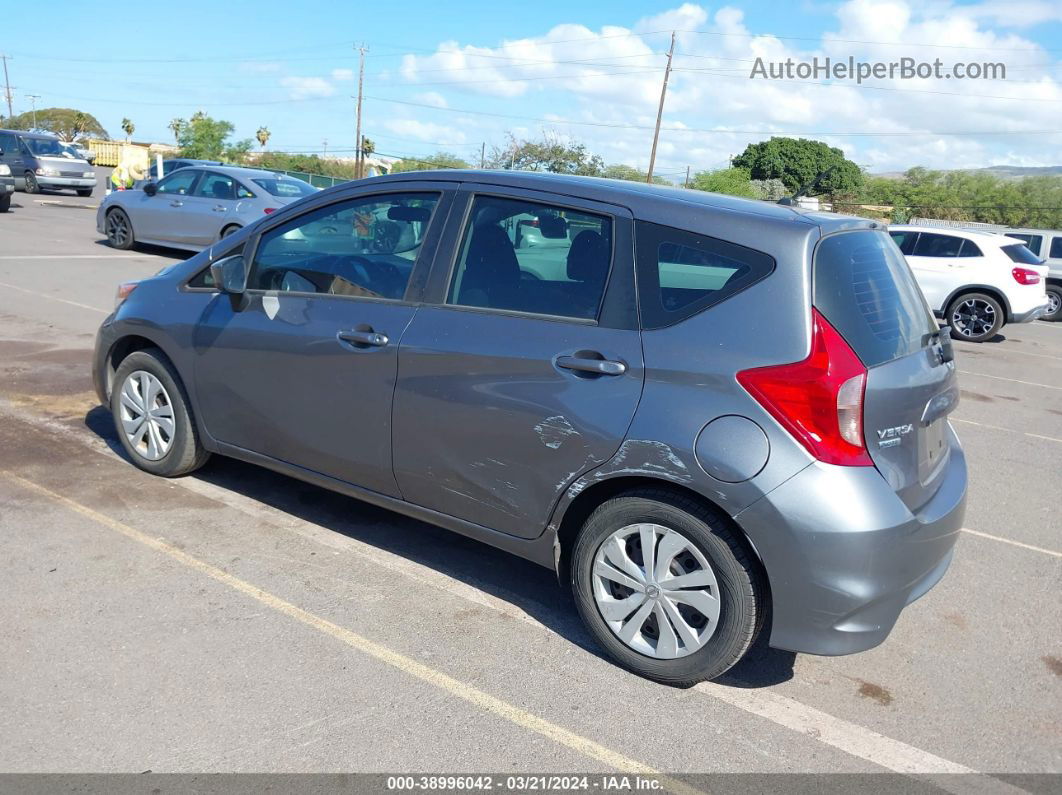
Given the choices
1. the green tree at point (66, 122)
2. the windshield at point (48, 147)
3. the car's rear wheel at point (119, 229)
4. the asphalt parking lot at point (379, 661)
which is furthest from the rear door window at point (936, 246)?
the green tree at point (66, 122)

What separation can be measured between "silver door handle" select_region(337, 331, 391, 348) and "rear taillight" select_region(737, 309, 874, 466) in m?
1.68

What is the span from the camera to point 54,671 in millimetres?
3414

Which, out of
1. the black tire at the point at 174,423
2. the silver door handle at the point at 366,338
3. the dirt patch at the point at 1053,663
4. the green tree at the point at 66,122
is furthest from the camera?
the green tree at the point at 66,122

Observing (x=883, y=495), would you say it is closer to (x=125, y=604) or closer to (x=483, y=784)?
(x=483, y=784)

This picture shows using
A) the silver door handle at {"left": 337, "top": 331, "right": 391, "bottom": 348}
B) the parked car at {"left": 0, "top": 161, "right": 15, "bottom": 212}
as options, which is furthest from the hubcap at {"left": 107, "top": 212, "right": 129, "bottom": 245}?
the silver door handle at {"left": 337, "top": 331, "right": 391, "bottom": 348}

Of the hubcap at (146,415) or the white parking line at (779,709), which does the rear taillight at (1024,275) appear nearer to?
the white parking line at (779,709)

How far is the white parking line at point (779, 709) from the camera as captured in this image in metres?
3.28

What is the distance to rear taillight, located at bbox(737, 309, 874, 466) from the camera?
3277 mm

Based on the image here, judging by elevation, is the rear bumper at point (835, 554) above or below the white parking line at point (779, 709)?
above

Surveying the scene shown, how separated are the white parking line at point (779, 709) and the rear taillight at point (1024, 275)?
1381 centimetres

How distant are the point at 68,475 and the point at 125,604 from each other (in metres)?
1.73

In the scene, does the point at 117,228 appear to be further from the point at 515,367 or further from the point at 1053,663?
the point at 1053,663

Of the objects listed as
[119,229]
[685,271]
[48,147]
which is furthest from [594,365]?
[48,147]

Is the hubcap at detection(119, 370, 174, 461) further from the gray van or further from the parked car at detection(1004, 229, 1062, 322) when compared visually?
the gray van
